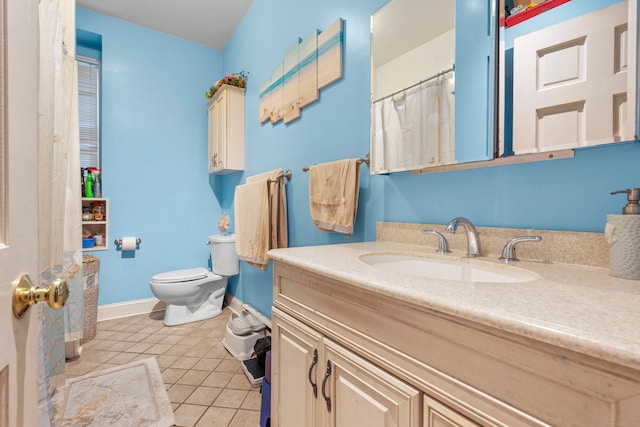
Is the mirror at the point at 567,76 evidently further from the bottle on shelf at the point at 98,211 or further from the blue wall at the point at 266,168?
the bottle on shelf at the point at 98,211

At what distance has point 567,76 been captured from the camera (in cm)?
76

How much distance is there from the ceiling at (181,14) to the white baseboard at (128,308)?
2570mm

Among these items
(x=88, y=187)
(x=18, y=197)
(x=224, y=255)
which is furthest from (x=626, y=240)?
(x=88, y=187)

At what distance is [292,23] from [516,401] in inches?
86.4

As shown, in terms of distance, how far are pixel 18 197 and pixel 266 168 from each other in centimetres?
188

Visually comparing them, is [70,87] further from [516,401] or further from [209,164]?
[516,401]

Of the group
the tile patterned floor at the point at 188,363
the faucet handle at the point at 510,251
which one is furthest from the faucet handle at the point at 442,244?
the tile patterned floor at the point at 188,363

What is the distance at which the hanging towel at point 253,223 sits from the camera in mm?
1830

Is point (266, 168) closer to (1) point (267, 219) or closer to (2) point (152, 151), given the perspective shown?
(1) point (267, 219)

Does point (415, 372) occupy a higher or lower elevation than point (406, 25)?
lower

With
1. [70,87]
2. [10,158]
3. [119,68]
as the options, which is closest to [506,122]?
[10,158]

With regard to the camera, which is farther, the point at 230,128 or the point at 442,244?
the point at 230,128

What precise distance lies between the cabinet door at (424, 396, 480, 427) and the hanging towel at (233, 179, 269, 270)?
4.45ft

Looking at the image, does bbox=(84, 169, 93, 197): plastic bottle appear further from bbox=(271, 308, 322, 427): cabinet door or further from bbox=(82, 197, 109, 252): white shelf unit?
bbox=(271, 308, 322, 427): cabinet door
